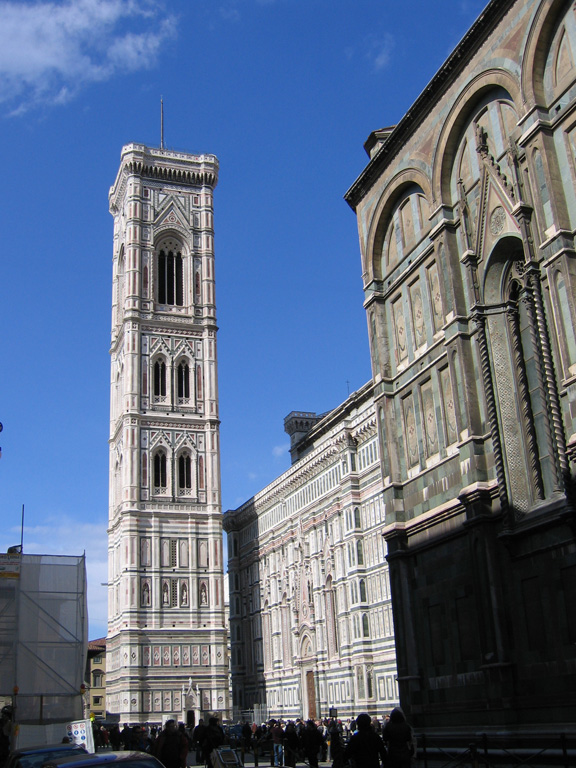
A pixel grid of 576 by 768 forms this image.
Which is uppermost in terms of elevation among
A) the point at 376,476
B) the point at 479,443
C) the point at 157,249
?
the point at 157,249

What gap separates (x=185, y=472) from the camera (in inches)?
2643

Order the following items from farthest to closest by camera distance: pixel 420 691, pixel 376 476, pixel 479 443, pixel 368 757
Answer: pixel 376 476 < pixel 420 691 < pixel 479 443 < pixel 368 757

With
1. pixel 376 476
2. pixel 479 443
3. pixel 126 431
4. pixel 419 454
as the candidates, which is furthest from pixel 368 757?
pixel 126 431

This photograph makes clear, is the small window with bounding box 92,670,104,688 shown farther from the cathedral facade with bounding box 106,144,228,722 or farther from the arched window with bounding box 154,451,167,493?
the arched window with bounding box 154,451,167,493

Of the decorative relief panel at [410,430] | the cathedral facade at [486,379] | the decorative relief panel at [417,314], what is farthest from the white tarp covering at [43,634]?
the decorative relief panel at [417,314]

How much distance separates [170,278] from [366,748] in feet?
211

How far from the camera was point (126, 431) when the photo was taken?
65312mm

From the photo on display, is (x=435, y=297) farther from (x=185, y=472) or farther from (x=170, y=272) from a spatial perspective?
(x=170, y=272)

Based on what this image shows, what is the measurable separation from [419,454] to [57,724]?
15906 mm

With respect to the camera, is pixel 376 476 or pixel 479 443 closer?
pixel 479 443

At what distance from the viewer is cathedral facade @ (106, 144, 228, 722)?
203ft

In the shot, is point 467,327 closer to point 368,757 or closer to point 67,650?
point 368,757

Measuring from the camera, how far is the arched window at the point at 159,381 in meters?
67.8

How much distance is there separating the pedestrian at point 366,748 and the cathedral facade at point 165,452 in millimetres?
53660
